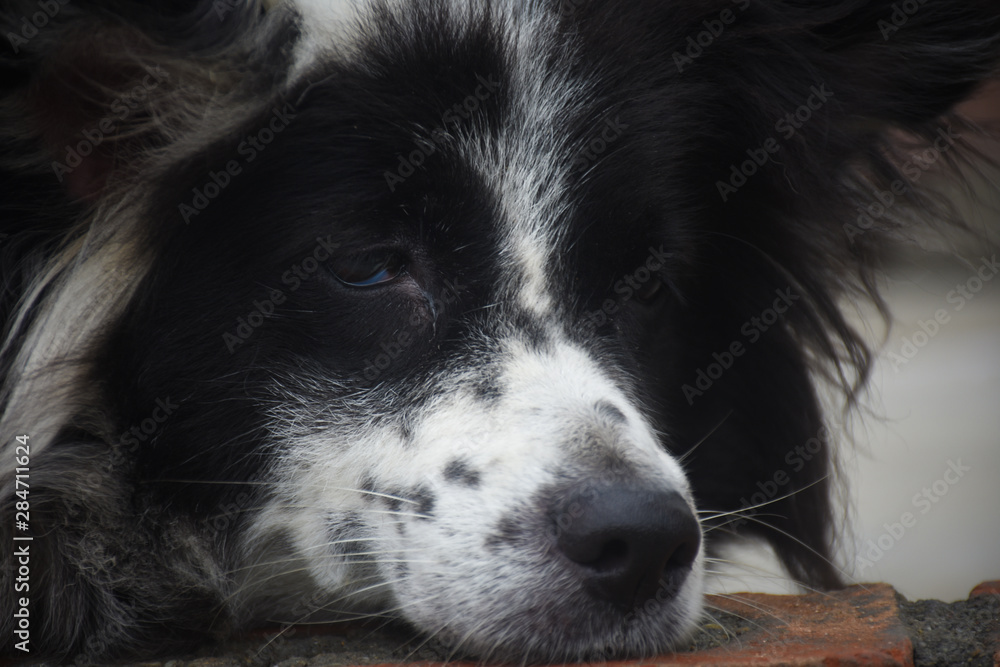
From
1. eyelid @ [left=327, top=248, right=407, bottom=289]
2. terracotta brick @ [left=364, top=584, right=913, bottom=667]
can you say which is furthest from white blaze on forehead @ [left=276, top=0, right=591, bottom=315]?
terracotta brick @ [left=364, top=584, right=913, bottom=667]

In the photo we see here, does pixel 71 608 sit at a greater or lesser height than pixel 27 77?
lesser

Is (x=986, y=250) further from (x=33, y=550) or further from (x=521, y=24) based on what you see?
(x=33, y=550)

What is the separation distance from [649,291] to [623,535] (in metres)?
0.96

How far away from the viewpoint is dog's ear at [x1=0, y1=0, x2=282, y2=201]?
1.99 metres

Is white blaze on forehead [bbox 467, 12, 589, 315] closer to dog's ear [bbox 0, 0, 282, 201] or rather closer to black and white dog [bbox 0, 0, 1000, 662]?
black and white dog [bbox 0, 0, 1000, 662]

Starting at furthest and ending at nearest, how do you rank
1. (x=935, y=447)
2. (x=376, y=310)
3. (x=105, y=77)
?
(x=935, y=447) < (x=376, y=310) < (x=105, y=77)


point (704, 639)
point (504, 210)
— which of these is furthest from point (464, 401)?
point (704, 639)

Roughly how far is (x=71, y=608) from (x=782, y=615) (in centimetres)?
145

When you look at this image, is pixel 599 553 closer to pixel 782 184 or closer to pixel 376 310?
pixel 376 310

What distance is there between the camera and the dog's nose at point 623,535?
192 cm

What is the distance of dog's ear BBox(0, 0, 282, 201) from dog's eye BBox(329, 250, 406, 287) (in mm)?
433

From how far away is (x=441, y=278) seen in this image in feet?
7.64

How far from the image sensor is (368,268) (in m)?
2.32

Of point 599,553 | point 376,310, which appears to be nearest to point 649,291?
point 376,310
